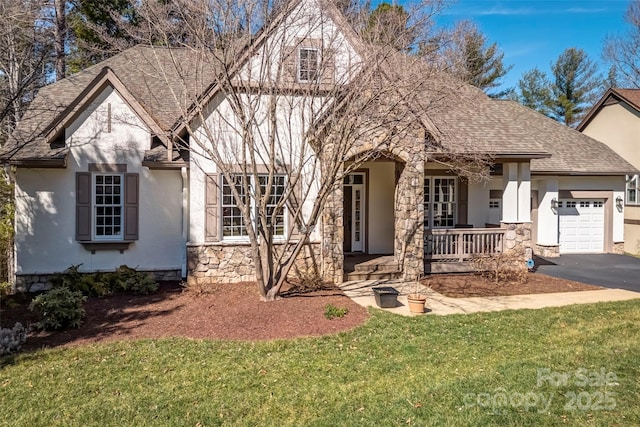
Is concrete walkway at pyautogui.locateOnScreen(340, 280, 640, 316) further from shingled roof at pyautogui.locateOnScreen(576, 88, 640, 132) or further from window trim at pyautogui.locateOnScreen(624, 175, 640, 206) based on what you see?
shingled roof at pyautogui.locateOnScreen(576, 88, 640, 132)

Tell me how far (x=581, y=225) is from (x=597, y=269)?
3.99 meters

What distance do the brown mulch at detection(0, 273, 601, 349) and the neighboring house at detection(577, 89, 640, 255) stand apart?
31.8 ft

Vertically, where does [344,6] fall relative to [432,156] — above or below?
above

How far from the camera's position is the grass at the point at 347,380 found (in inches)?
180

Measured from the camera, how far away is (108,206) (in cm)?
1126

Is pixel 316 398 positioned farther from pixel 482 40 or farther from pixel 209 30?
pixel 482 40

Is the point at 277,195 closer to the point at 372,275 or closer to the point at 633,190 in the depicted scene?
the point at 372,275

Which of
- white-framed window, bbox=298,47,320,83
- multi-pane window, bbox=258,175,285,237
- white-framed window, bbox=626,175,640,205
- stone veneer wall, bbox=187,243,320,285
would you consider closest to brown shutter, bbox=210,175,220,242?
stone veneer wall, bbox=187,243,320,285

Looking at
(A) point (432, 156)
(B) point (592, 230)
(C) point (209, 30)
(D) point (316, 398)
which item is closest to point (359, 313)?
(D) point (316, 398)

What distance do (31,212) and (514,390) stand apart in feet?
37.5

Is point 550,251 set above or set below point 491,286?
above

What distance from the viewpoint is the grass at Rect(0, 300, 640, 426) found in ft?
15.0

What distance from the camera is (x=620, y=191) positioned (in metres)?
17.5

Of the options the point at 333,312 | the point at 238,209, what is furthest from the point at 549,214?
the point at 238,209
